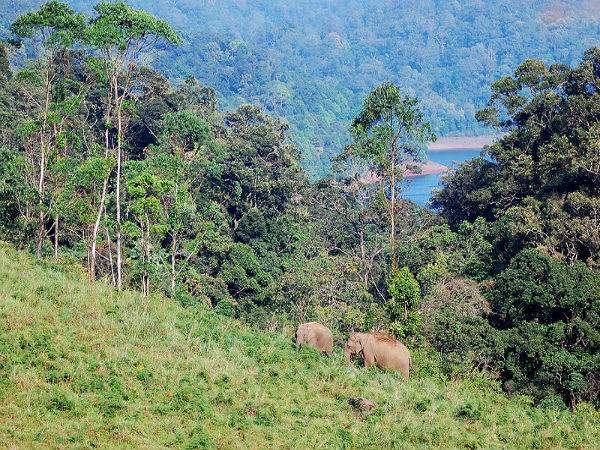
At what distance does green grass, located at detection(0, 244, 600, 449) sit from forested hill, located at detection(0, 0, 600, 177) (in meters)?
90.5

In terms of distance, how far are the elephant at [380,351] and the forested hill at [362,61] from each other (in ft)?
294

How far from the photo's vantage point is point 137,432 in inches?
301

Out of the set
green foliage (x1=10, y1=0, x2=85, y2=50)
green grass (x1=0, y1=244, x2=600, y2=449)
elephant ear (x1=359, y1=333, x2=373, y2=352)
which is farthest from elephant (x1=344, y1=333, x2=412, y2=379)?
green foliage (x1=10, y1=0, x2=85, y2=50)

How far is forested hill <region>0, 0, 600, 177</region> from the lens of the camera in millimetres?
123438

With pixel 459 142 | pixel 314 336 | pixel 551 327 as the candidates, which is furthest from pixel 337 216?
pixel 459 142

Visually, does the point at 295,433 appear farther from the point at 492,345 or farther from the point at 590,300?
the point at 590,300

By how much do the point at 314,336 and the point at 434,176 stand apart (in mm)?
118259

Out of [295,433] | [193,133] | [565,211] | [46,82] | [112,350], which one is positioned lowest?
[295,433]

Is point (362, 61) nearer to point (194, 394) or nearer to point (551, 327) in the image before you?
point (551, 327)

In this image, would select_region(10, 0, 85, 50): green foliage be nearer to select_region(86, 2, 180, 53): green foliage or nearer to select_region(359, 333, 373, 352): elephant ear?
select_region(86, 2, 180, 53): green foliage

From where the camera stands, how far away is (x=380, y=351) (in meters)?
11.8

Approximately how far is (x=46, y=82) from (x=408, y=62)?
7174 inches

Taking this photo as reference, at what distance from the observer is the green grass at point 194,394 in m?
7.74

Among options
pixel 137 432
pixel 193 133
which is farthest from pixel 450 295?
pixel 193 133
